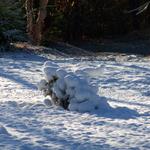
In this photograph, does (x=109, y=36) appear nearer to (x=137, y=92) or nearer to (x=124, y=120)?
(x=137, y=92)

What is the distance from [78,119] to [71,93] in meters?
0.91

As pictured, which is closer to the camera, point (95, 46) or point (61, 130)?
point (61, 130)

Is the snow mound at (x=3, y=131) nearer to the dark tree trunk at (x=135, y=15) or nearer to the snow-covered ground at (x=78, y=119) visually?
the snow-covered ground at (x=78, y=119)

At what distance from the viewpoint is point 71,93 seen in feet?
31.5

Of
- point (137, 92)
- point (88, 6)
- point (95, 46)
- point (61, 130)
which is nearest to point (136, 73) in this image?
point (137, 92)

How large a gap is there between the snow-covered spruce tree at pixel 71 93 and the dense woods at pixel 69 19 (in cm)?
1202

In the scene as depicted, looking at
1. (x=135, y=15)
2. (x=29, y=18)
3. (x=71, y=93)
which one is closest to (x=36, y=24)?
(x=29, y=18)

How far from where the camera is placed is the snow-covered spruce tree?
9.52 m

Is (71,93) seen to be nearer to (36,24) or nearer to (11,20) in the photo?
(11,20)

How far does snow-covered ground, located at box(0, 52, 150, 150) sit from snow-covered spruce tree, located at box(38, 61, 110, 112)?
20 cm

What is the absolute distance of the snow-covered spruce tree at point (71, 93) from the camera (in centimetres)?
952

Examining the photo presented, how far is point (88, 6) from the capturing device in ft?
99.0

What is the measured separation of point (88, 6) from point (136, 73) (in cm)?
1605

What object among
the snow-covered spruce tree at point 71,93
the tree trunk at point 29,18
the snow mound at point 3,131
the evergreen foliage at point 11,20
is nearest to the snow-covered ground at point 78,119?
the snow mound at point 3,131
